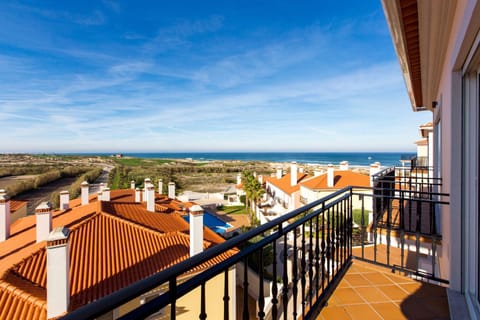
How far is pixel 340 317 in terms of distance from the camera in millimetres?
2334

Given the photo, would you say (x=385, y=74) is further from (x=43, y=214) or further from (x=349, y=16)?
(x=43, y=214)

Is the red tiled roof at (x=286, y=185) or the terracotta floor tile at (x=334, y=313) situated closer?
the terracotta floor tile at (x=334, y=313)

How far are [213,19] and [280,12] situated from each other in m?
3.62

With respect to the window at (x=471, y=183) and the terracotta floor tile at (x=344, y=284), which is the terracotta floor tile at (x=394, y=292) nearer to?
the terracotta floor tile at (x=344, y=284)

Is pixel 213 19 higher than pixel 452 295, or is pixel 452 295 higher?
pixel 213 19

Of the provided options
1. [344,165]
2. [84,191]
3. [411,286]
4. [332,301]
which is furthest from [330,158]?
[332,301]

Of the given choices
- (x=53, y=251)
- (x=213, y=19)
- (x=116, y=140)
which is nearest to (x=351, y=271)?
(x=53, y=251)

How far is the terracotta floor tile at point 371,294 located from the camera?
262 centimetres

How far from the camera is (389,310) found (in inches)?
96.3

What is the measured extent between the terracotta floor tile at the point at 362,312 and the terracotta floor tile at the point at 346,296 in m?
0.07

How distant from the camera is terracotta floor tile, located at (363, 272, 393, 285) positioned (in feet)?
9.61

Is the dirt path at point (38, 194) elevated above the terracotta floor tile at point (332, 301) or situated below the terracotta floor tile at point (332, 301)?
below

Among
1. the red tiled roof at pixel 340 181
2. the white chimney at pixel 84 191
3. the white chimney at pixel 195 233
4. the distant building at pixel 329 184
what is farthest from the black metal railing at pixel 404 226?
the red tiled roof at pixel 340 181

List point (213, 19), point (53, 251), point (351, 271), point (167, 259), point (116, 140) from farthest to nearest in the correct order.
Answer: point (116, 140) < point (213, 19) < point (167, 259) < point (53, 251) < point (351, 271)
